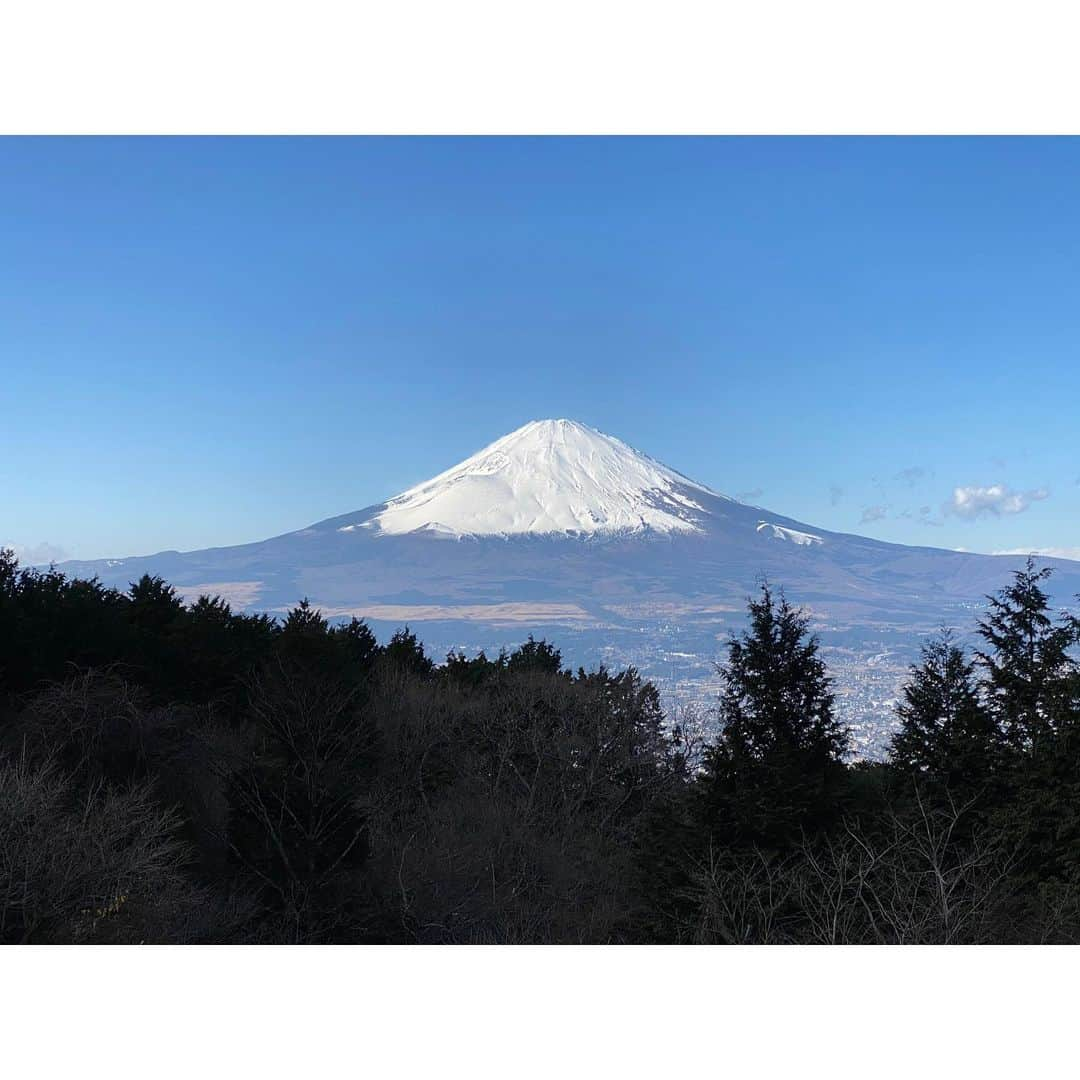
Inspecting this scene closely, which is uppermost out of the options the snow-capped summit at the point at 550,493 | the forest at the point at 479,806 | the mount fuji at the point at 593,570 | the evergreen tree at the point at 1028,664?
the snow-capped summit at the point at 550,493

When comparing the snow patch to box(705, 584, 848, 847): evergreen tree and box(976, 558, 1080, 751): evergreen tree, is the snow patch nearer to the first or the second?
box(976, 558, 1080, 751): evergreen tree

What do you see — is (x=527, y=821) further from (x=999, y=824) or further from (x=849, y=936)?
(x=849, y=936)

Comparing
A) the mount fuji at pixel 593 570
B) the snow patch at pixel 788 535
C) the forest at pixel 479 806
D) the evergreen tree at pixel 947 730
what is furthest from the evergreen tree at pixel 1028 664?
the snow patch at pixel 788 535

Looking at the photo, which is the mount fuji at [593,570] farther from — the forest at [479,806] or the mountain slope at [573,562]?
the forest at [479,806]

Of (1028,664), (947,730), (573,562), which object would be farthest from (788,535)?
(1028,664)

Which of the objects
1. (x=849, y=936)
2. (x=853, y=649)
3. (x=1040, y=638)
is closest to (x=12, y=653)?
(x=849, y=936)
